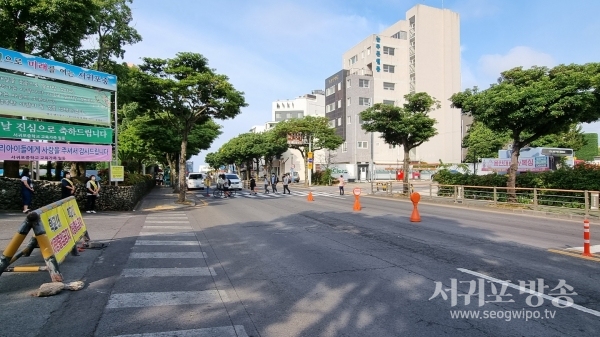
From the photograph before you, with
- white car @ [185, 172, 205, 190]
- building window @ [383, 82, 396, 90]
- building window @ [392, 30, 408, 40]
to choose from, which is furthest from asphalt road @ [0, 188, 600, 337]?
building window @ [392, 30, 408, 40]

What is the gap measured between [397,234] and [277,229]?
3.49 metres

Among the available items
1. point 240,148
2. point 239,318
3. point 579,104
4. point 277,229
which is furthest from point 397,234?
point 240,148

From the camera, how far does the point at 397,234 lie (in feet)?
33.1

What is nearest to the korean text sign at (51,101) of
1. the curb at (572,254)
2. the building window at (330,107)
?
the curb at (572,254)

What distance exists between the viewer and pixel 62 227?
22.0 ft

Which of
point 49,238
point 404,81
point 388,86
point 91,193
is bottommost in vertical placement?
point 49,238

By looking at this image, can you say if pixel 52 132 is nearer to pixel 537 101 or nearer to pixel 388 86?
pixel 537 101

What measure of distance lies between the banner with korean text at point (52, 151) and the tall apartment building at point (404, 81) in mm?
43973

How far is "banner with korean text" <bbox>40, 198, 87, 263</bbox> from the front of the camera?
19.7 ft

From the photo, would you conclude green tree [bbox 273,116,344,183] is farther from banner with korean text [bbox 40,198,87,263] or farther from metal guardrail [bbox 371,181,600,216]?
banner with korean text [bbox 40,198,87,263]

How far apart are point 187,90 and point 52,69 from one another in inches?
219

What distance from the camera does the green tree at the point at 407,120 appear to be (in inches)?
977

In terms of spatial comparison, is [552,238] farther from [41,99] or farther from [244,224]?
[41,99]

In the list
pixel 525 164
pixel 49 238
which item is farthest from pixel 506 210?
pixel 49 238
